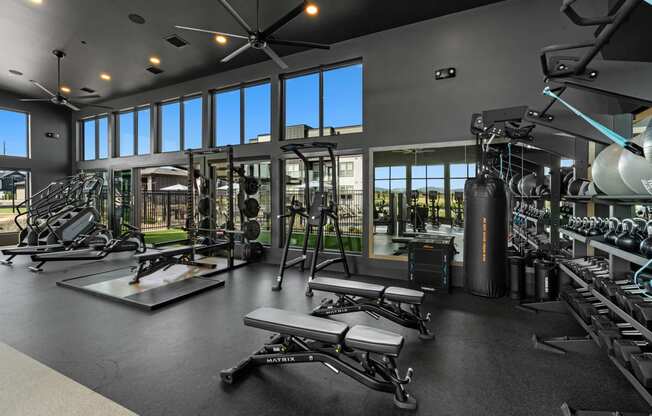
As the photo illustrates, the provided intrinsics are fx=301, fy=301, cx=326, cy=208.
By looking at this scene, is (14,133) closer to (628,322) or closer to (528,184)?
(528,184)

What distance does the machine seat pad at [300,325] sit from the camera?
1926 mm

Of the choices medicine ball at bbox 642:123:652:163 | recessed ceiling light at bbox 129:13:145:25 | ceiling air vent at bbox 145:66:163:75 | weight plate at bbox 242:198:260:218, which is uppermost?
ceiling air vent at bbox 145:66:163:75

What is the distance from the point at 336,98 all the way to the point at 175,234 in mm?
7342

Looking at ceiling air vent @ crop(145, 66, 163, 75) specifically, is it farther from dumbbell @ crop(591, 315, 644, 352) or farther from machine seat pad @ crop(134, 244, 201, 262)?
dumbbell @ crop(591, 315, 644, 352)

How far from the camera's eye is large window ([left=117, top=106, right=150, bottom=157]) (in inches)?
325

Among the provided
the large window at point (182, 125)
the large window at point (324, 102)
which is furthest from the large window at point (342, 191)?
the large window at point (182, 125)

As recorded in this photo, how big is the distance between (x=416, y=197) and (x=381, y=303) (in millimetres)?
3871

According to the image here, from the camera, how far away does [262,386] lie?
207cm

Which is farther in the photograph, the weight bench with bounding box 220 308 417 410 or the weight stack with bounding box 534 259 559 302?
the weight stack with bounding box 534 259 559 302

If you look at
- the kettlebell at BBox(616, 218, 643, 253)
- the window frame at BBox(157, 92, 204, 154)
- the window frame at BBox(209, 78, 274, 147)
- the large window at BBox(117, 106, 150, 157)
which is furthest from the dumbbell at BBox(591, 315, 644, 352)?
the large window at BBox(117, 106, 150, 157)

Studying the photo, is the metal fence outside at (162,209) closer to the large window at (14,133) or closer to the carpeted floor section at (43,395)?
the large window at (14,133)

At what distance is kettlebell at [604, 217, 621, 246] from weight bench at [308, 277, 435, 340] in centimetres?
147

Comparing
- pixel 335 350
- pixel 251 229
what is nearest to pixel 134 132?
pixel 251 229

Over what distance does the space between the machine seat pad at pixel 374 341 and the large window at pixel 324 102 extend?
414cm
